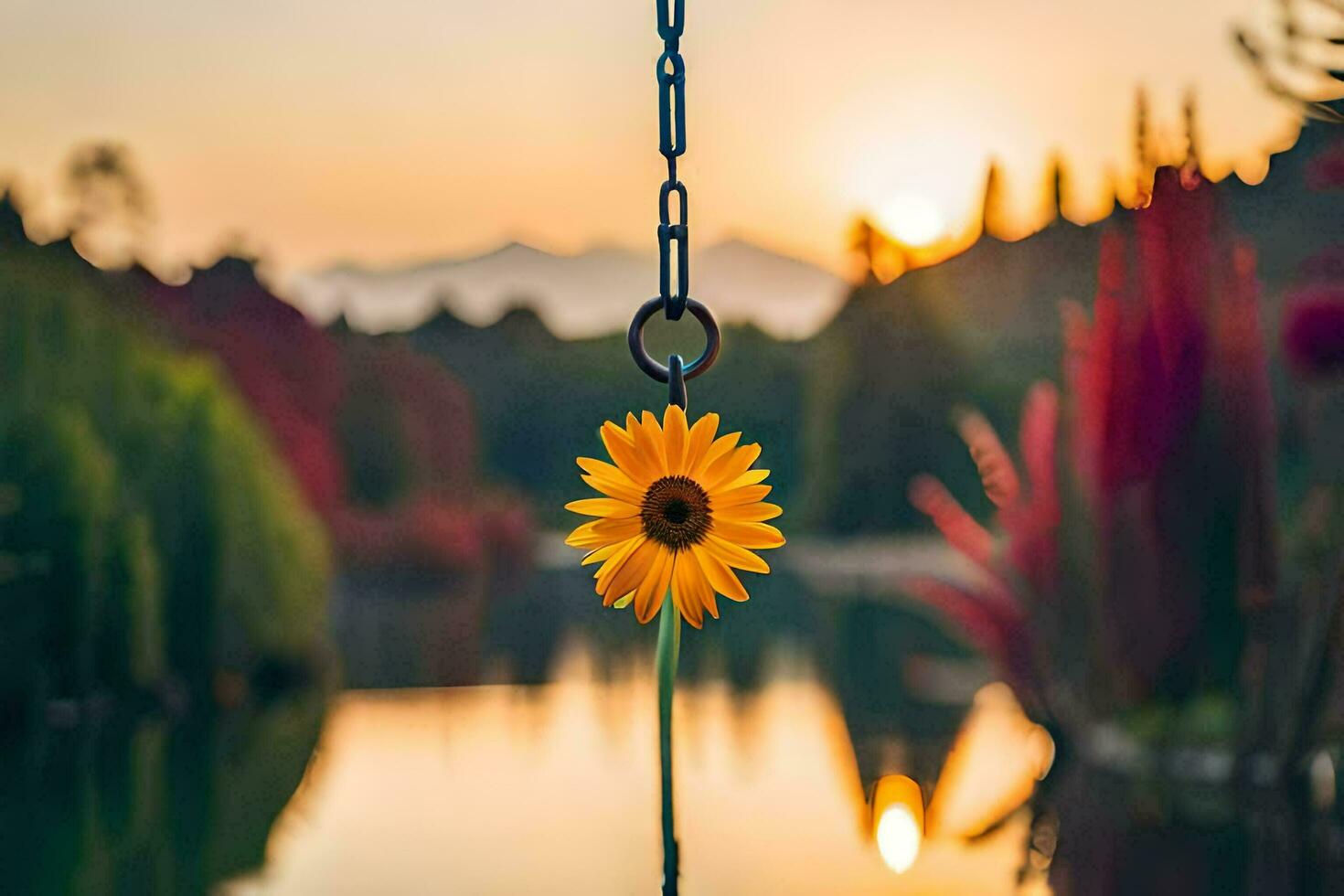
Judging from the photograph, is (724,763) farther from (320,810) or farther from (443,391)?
(443,391)

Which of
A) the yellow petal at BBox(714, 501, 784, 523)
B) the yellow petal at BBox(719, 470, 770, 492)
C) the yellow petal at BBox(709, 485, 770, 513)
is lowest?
the yellow petal at BBox(714, 501, 784, 523)

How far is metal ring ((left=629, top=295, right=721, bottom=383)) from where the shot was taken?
1.13 meters

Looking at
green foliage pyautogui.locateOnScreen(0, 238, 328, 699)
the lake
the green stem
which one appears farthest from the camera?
green foliage pyautogui.locateOnScreen(0, 238, 328, 699)

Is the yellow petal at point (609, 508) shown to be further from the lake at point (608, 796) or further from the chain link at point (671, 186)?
the lake at point (608, 796)

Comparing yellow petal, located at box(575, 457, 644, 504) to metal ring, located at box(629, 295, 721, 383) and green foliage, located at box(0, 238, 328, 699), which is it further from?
green foliage, located at box(0, 238, 328, 699)

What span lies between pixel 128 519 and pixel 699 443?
6373mm

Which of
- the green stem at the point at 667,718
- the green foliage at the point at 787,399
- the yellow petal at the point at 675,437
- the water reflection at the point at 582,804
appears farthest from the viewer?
the green foliage at the point at 787,399

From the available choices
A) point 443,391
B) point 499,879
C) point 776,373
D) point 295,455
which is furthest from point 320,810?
point 776,373

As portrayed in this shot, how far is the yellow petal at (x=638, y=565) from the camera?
1.08m

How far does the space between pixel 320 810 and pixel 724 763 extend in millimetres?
1717

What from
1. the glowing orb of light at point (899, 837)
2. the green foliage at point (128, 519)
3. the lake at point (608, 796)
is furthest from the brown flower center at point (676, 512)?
the green foliage at point (128, 519)

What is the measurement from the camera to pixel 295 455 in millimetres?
13977

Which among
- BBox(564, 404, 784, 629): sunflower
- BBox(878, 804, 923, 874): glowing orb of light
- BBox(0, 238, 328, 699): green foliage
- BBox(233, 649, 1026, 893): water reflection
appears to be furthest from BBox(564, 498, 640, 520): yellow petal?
BBox(0, 238, 328, 699): green foliage

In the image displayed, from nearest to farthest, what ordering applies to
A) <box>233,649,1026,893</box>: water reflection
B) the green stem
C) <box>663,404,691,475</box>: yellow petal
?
the green stem < <box>663,404,691,475</box>: yellow petal < <box>233,649,1026,893</box>: water reflection
